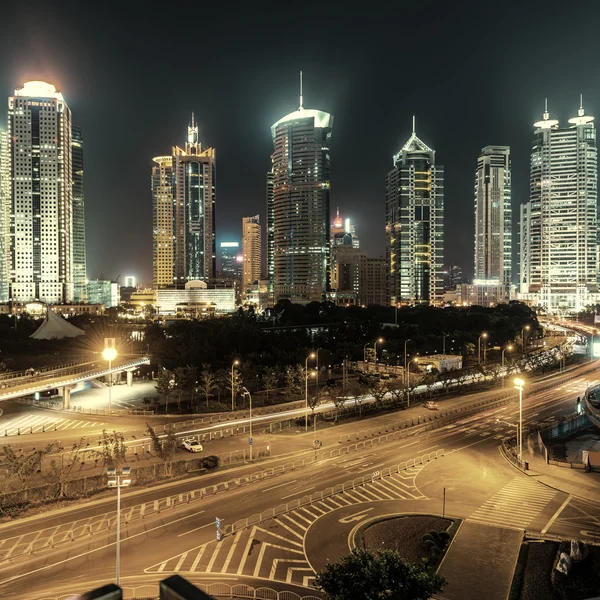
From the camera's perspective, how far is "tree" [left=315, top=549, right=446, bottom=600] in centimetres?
1270

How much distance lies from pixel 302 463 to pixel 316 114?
171152 mm

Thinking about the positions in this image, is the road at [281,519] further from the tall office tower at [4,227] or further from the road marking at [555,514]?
the tall office tower at [4,227]

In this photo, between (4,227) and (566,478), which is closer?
(566,478)

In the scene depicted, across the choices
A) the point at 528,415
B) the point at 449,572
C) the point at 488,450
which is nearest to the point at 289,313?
the point at 528,415

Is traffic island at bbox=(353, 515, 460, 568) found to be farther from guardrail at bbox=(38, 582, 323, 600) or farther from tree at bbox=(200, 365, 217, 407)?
tree at bbox=(200, 365, 217, 407)

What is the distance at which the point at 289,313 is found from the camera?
125875 mm

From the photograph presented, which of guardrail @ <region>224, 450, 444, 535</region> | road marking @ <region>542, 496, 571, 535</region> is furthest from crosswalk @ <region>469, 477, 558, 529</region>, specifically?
guardrail @ <region>224, 450, 444, 535</region>

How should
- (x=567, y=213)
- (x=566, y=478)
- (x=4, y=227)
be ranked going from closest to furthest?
(x=566, y=478)
(x=567, y=213)
(x=4, y=227)

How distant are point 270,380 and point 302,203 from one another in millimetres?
139378

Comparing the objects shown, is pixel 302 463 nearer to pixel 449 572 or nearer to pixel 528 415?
pixel 449 572

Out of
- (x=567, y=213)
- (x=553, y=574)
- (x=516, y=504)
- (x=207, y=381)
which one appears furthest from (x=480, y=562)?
(x=567, y=213)

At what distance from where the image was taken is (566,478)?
1159 inches

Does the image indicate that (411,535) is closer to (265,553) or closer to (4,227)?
(265,553)

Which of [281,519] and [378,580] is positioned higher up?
[378,580]
